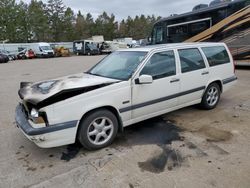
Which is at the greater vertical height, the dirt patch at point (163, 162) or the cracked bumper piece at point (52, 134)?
the cracked bumper piece at point (52, 134)

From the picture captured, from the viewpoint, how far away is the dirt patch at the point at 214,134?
391 cm

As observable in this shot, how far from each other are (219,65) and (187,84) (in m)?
1.27

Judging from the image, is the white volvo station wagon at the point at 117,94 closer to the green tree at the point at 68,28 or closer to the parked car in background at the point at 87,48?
the parked car in background at the point at 87,48

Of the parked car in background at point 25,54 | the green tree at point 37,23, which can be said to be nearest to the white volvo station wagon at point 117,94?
the parked car in background at point 25,54

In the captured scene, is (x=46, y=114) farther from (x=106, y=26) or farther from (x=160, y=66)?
(x=106, y=26)

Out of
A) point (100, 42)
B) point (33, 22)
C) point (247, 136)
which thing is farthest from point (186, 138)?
point (33, 22)

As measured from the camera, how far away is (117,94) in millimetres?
3744

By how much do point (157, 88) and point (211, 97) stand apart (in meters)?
1.93

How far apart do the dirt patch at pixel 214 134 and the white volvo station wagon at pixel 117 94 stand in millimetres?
725

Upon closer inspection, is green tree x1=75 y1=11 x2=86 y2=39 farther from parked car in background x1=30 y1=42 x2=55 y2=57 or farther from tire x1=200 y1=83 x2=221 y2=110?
tire x1=200 y1=83 x2=221 y2=110

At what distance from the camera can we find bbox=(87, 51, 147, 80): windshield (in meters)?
4.13

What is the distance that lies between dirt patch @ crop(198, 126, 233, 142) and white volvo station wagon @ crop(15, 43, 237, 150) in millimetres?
725

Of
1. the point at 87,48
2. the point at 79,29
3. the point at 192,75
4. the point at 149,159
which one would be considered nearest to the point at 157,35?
the point at 192,75

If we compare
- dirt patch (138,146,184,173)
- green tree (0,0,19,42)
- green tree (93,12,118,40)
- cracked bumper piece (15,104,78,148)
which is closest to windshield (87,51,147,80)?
cracked bumper piece (15,104,78,148)
